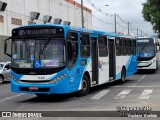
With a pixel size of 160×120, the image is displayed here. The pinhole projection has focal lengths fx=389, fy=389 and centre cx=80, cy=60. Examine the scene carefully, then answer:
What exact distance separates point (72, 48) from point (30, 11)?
123 feet

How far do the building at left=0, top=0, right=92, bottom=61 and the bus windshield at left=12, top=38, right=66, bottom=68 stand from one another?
91.2 ft

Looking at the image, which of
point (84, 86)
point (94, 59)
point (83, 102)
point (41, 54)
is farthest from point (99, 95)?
point (41, 54)

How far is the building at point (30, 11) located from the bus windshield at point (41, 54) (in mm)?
27810

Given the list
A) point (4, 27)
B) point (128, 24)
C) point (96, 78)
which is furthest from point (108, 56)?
point (128, 24)

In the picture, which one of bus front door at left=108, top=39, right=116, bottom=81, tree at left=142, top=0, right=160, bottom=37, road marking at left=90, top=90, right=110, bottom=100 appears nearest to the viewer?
road marking at left=90, top=90, right=110, bottom=100

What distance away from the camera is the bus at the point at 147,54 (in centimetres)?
3032

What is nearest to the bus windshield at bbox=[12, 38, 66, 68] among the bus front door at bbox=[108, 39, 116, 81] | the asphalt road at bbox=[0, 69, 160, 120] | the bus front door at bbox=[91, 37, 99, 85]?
the asphalt road at bbox=[0, 69, 160, 120]

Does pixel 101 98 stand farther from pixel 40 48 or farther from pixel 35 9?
pixel 35 9

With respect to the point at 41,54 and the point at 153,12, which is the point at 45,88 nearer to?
the point at 41,54

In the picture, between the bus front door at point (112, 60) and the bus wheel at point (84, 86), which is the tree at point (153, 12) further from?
the bus wheel at point (84, 86)

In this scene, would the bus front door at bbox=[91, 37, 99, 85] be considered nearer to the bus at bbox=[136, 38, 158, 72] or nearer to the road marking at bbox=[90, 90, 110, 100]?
the road marking at bbox=[90, 90, 110, 100]

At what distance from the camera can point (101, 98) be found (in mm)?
14789

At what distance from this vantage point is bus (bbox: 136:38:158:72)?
30.3 m

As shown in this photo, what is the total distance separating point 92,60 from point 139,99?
11.3ft
